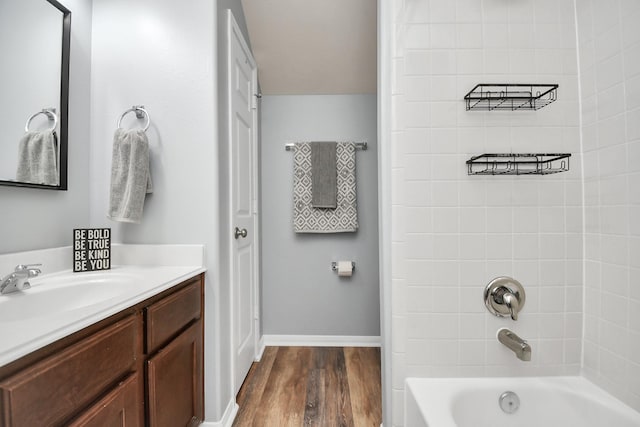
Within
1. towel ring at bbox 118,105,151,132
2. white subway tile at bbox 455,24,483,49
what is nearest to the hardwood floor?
towel ring at bbox 118,105,151,132

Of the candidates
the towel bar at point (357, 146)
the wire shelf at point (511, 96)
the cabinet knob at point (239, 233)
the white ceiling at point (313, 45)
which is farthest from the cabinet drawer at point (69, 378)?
the white ceiling at point (313, 45)

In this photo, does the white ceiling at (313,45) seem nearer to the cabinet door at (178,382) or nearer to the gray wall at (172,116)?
the gray wall at (172,116)

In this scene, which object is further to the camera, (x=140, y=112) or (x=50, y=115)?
(x=140, y=112)

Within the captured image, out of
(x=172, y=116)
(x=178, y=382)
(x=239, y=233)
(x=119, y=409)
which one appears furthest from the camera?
(x=239, y=233)

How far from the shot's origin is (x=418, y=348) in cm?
116

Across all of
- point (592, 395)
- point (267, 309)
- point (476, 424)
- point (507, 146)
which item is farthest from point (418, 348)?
point (267, 309)

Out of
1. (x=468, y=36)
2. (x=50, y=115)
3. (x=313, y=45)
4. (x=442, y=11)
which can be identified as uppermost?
(x=313, y=45)

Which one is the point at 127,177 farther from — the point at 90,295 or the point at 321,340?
the point at 321,340

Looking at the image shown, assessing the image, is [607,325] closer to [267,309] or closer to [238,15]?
[267,309]

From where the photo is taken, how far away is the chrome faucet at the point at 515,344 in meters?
0.98

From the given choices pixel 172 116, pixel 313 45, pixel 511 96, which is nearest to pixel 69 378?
pixel 172 116

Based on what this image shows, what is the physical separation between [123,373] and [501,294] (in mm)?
1326

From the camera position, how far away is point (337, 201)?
2.27m

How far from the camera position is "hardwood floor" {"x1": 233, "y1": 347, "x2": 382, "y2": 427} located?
4.92 ft
